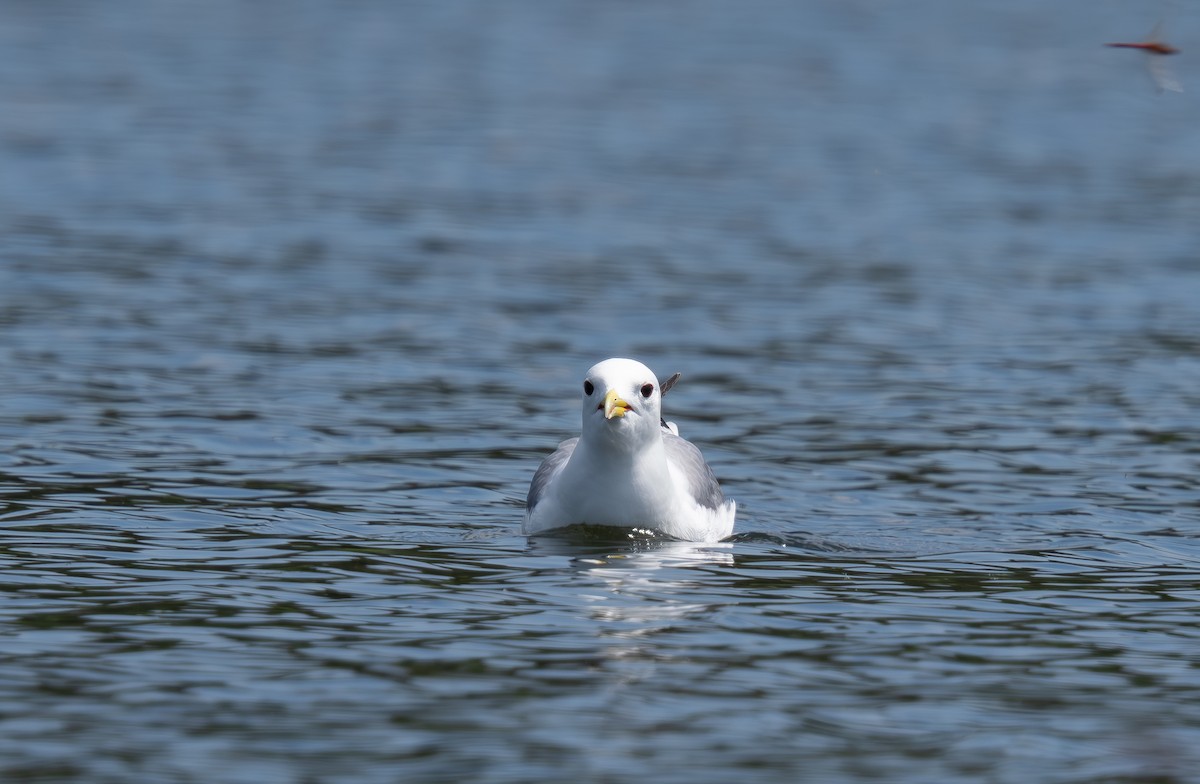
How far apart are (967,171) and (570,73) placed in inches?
501

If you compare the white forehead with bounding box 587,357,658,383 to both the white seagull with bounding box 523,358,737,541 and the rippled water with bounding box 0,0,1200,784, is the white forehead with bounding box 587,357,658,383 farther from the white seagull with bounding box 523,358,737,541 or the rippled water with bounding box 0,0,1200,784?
the rippled water with bounding box 0,0,1200,784

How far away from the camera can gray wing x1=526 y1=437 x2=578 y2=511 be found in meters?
14.3

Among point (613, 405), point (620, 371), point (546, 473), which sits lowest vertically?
point (546, 473)

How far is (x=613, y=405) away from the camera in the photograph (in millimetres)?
13352

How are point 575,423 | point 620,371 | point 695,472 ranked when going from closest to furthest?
point 620,371
point 695,472
point 575,423

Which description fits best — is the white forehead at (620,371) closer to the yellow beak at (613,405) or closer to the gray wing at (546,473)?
the yellow beak at (613,405)

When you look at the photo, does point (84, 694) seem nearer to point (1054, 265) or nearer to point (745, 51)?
point (1054, 265)

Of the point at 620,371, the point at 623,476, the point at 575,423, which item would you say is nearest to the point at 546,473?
the point at 623,476

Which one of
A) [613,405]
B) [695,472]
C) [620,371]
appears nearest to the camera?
[613,405]

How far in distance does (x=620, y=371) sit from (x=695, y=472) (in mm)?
1294

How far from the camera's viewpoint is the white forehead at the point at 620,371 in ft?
44.3

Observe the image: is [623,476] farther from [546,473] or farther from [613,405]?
[546,473]

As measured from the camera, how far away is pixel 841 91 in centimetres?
4325

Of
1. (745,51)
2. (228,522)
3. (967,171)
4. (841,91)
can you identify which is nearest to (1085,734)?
Result: (228,522)
